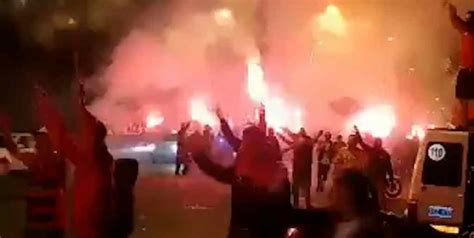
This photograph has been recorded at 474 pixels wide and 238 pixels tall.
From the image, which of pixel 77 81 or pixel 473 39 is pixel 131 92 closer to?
pixel 77 81

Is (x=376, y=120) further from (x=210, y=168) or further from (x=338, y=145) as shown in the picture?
(x=210, y=168)

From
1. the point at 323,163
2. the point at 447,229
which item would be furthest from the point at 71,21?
the point at 447,229

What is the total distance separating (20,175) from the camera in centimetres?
1068

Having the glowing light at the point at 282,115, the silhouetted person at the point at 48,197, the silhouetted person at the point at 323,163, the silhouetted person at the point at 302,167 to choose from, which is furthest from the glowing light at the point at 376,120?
the silhouetted person at the point at 48,197

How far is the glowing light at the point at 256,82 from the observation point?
15.7m

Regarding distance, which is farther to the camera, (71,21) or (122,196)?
(71,21)

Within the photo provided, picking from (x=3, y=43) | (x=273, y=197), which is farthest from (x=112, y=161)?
(x=3, y=43)

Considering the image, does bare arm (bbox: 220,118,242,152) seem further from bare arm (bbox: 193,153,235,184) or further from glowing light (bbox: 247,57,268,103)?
glowing light (bbox: 247,57,268,103)

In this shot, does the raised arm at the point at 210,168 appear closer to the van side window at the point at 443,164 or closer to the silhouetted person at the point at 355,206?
the van side window at the point at 443,164

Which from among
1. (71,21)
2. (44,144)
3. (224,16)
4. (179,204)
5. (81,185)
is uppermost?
(224,16)

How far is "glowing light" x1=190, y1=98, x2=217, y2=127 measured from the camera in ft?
44.7

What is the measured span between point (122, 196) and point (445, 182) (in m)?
2.53

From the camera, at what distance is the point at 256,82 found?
1589 centimetres

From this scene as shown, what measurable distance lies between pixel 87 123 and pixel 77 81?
Answer: 5064mm
